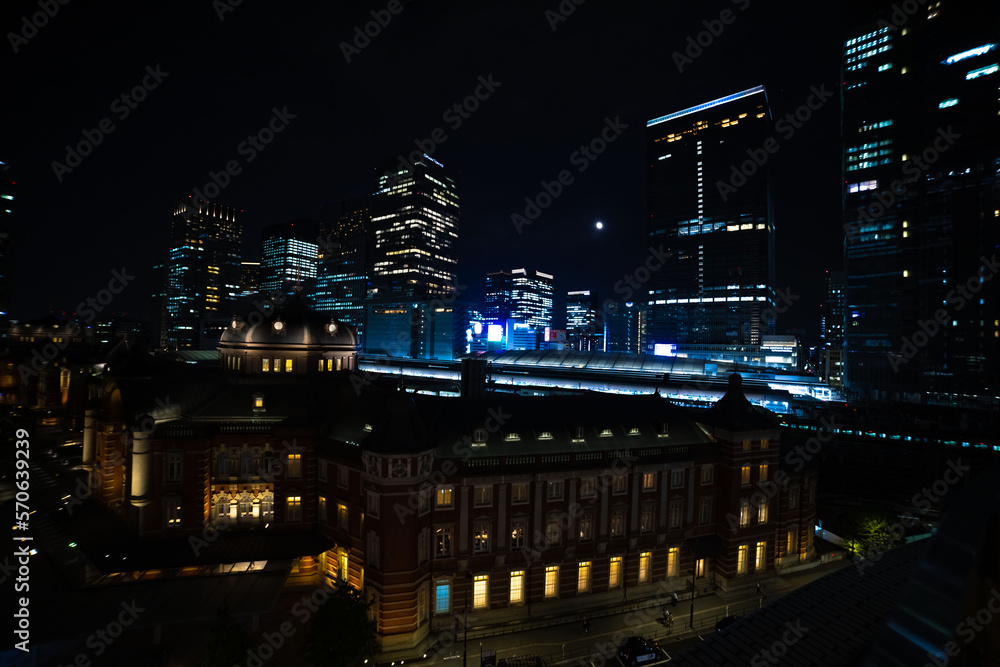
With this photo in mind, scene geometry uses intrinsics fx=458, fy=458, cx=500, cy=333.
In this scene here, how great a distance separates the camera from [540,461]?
35.7 meters

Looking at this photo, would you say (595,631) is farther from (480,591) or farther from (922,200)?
(922,200)

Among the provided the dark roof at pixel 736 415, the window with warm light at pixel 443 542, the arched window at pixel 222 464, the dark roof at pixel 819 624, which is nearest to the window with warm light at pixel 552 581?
the window with warm light at pixel 443 542

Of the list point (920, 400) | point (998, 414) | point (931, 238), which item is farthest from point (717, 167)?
point (998, 414)

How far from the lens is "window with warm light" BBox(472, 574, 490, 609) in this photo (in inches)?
1367

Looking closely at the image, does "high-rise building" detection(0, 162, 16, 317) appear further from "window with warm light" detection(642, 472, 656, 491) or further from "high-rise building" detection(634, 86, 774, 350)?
"high-rise building" detection(634, 86, 774, 350)

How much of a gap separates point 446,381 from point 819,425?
273 ft

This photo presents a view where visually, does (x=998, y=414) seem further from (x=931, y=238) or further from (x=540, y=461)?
(x=540, y=461)

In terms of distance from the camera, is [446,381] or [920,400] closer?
[920,400]

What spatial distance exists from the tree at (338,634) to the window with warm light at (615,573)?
1998 centimetres

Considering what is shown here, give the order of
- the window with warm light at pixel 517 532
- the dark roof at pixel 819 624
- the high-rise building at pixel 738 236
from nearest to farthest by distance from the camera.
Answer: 1. the dark roof at pixel 819 624
2. the window with warm light at pixel 517 532
3. the high-rise building at pixel 738 236
